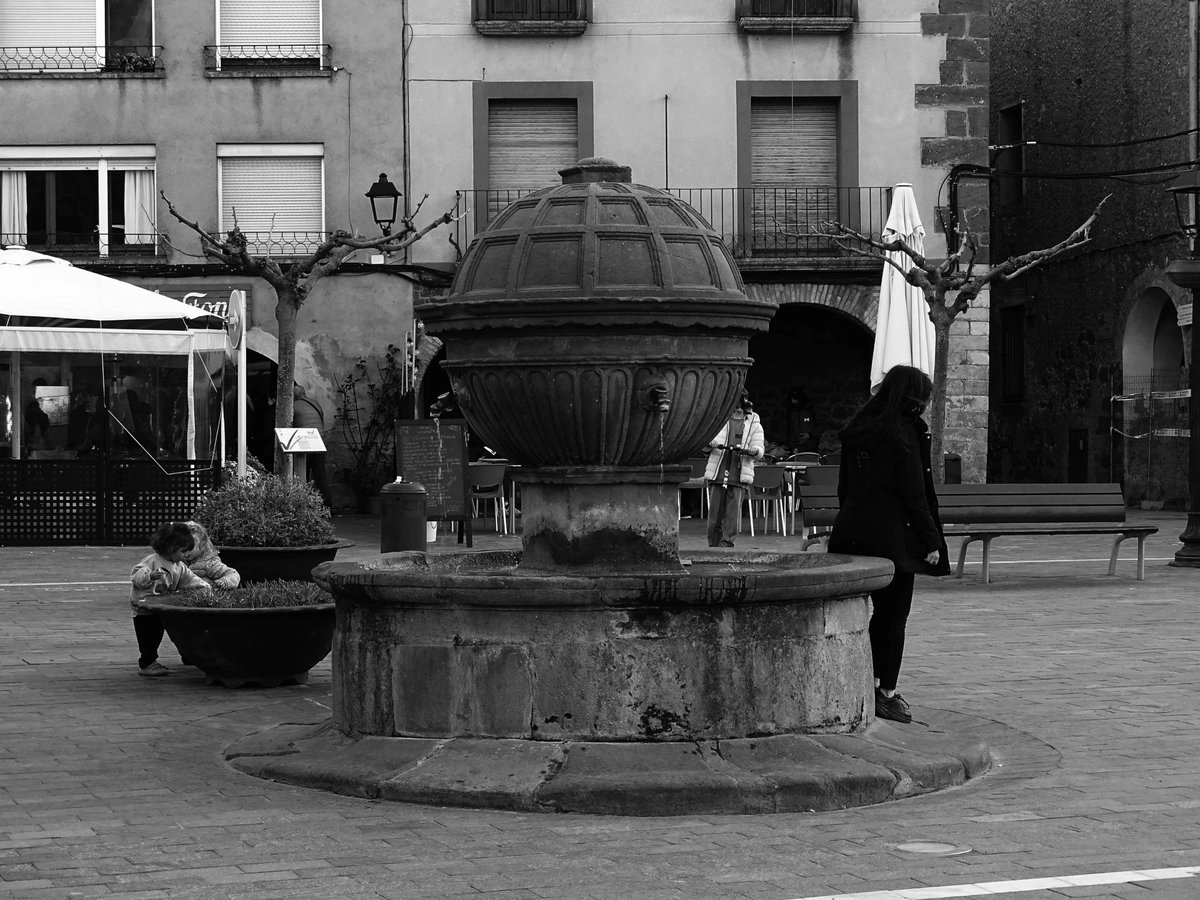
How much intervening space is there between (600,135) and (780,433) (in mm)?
5422

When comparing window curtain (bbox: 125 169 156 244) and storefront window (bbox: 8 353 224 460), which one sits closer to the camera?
storefront window (bbox: 8 353 224 460)

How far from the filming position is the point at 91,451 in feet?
68.1

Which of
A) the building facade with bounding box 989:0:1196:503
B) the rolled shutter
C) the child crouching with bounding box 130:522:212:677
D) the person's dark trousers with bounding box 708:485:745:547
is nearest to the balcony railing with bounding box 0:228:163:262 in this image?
the rolled shutter

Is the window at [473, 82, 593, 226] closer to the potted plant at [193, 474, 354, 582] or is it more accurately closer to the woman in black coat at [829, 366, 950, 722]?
the potted plant at [193, 474, 354, 582]

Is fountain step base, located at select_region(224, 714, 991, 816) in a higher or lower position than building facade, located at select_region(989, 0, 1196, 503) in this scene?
lower

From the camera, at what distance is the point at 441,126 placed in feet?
83.9

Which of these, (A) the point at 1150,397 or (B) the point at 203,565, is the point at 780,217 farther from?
(B) the point at 203,565

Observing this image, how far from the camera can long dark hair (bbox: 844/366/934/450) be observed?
8.16 meters

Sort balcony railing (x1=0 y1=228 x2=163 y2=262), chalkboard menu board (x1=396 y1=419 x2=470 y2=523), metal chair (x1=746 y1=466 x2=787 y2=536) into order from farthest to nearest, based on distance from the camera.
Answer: balcony railing (x1=0 y1=228 x2=163 y2=262)
metal chair (x1=746 y1=466 x2=787 y2=536)
chalkboard menu board (x1=396 y1=419 x2=470 y2=523)

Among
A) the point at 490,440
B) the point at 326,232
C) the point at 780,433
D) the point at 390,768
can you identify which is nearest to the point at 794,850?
the point at 390,768

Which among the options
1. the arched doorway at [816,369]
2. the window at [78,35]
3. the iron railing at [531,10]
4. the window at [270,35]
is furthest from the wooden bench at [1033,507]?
the window at [78,35]

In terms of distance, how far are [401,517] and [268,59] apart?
14004 mm

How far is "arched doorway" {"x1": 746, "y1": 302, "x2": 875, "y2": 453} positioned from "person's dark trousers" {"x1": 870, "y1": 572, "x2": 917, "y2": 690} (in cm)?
1995

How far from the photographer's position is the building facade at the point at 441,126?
2534 centimetres
